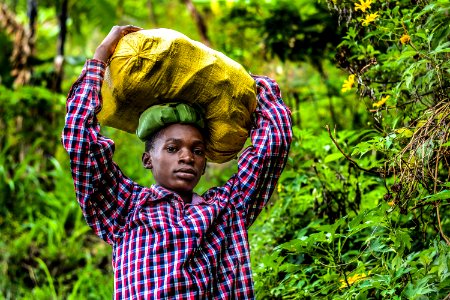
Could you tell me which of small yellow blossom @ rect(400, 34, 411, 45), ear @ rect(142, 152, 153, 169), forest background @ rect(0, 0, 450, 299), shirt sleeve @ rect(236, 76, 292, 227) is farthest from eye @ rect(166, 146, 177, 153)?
small yellow blossom @ rect(400, 34, 411, 45)

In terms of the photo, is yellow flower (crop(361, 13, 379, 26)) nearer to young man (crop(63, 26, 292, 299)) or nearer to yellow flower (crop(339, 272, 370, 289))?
young man (crop(63, 26, 292, 299))

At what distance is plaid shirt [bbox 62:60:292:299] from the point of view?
2436mm

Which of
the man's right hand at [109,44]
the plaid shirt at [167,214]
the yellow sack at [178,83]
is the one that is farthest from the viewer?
the man's right hand at [109,44]

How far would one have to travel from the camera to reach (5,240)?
19.6 feet

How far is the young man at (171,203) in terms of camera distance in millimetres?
2443

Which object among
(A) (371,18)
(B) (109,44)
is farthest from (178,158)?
(A) (371,18)

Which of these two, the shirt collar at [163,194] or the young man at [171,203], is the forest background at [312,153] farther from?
the shirt collar at [163,194]

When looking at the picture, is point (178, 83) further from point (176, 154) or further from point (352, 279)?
point (352, 279)

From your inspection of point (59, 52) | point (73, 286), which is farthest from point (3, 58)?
point (73, 286)

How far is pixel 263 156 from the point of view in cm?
269

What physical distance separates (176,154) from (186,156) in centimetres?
4

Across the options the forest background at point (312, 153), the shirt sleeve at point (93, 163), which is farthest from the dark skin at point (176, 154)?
the forest background at point (312, 153)

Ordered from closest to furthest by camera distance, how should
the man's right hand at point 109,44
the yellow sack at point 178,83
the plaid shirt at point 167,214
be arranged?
the plaid shirt at point 167,214
the yellow sack at point 178,83
the man's right hand at point 109,44

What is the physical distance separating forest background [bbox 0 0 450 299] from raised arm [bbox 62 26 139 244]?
0.61m
